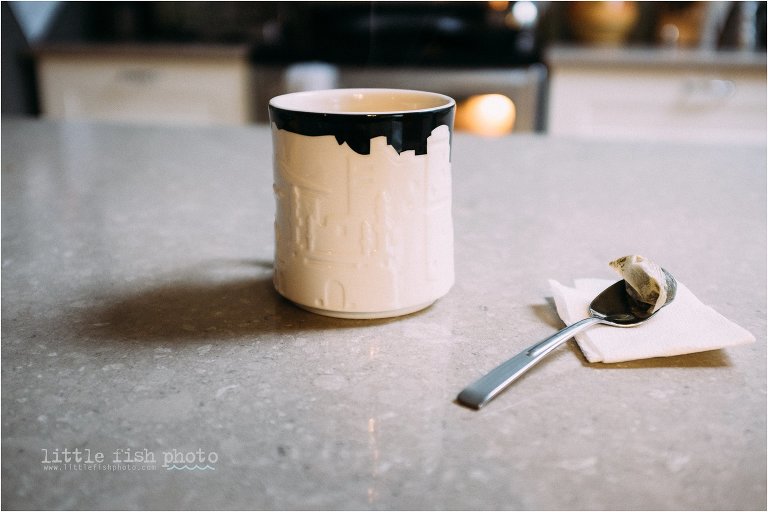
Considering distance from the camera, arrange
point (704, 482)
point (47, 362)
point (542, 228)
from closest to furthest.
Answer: point (704, 482) → point (47, 362) → point (542, 228)

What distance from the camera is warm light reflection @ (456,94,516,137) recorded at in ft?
6.37

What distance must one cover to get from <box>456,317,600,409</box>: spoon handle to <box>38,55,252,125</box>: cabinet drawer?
179 cm

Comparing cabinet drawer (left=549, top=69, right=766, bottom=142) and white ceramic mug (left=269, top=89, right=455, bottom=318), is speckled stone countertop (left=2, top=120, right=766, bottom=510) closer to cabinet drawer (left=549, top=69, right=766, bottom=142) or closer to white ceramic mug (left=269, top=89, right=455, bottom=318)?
white ceramic mug (left=269, top=89, right=455, bottom=318)

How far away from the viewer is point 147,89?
214 centimetres

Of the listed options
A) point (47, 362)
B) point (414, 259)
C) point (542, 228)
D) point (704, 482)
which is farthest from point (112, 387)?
point (542, 228)

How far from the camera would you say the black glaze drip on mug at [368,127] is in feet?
1.45

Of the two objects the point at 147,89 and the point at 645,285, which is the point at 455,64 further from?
the point at 645,285

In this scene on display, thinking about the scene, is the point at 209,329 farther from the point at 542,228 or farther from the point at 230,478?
the point at 542,228

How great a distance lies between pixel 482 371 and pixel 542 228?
316mm

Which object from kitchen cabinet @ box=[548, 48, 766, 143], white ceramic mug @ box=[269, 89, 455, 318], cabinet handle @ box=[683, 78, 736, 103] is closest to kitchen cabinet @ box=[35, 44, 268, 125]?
kitchen cabinet @ box=[548, 48, 766, 143]

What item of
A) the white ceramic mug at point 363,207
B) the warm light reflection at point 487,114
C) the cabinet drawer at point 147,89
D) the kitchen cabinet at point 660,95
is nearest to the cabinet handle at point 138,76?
the cabinet drawer at point 147,89

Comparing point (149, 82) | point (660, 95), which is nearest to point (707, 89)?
point (660, 95)

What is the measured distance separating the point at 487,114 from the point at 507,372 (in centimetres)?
162

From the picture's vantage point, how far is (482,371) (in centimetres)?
44
